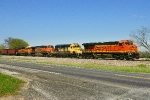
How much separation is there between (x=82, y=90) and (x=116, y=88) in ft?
4.69

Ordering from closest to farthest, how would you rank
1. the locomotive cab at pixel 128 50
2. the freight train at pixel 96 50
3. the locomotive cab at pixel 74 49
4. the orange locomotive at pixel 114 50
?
the locomotive cab at pixel 128 50 < the orange locomotive at pixel 114 50 < the freight train at pixel 96 50 < the locomotive cab at pixel 74 49

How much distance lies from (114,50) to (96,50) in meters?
5.12

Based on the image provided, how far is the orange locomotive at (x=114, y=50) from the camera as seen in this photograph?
127 feet

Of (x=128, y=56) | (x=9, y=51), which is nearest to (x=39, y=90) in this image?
(x=128, y=56)

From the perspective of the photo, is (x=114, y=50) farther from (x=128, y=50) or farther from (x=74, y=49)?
(x=74, y=49)

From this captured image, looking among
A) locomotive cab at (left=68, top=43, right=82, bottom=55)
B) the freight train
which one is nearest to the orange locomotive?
the freight train

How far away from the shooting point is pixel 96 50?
149ft

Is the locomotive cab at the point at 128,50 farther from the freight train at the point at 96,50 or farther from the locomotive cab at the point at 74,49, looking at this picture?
the locomotive cab at the point at 74,49

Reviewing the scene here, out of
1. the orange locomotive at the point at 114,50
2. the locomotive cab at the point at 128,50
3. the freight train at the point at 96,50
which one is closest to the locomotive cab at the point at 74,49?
the freight train at the point at 96,50

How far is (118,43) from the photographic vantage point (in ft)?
133

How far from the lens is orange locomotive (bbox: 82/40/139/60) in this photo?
38656 mm

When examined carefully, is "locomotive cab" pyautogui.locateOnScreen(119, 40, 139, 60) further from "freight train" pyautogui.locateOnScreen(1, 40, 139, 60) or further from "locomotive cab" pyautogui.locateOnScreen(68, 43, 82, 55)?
"locomotive cab" pyautogui.locateOnScreen(68, 43, 82, 55)

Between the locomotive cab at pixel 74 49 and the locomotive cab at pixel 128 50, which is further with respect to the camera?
the locomotive cab at pixel 74 49

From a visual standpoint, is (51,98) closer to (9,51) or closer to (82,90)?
(82,90)
